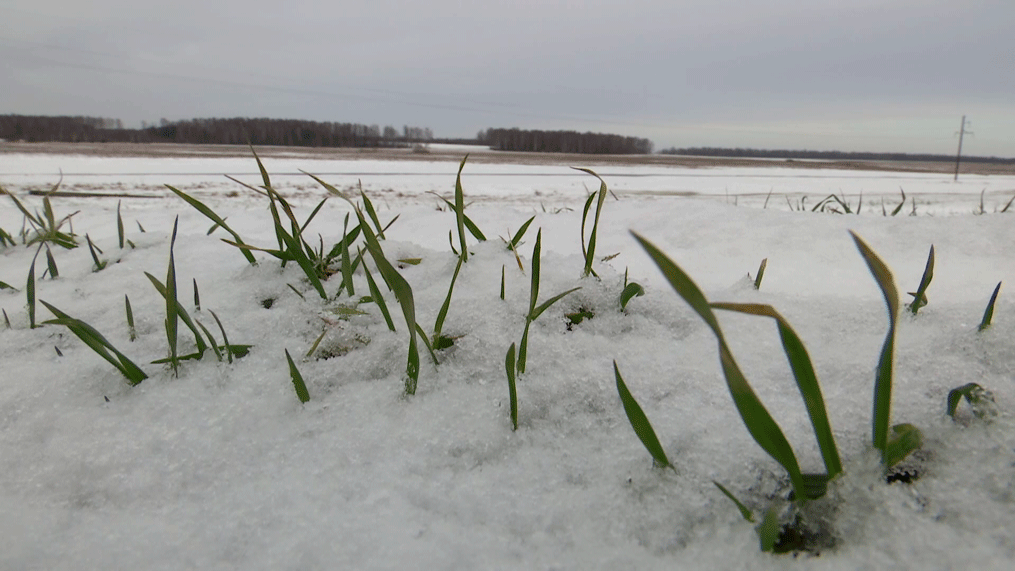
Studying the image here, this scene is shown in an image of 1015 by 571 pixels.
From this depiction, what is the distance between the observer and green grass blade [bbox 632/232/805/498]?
0.42 meters

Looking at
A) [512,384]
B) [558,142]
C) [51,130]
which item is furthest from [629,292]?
[51,130]

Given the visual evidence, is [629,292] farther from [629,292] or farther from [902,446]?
[902,446]

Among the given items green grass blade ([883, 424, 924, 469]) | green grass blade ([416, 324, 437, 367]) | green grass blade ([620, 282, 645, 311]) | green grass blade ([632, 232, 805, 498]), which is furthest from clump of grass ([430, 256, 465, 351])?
green grass blade ([883, 424, 924, 469])

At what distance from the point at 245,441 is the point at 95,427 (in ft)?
0.73

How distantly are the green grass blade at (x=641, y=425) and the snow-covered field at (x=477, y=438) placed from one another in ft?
0.08

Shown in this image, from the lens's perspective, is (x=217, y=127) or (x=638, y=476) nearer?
(x=638, y=476)

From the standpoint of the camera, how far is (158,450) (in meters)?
0.67

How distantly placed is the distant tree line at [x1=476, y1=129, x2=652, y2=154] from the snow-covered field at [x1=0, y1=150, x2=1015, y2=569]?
27.4 meters

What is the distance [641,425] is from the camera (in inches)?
21.3

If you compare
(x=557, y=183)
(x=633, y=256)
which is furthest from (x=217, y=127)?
(x=633, y=256)

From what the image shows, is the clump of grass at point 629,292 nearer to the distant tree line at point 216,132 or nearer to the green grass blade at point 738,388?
the green grass blade at point 738,388

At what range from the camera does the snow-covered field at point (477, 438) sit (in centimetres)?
49

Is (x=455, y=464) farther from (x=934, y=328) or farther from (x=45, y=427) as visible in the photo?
(x=934, y=328)

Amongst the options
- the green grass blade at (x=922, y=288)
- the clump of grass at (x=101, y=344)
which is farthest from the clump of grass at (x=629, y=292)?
the clump of grass at (x=101, y=344)
